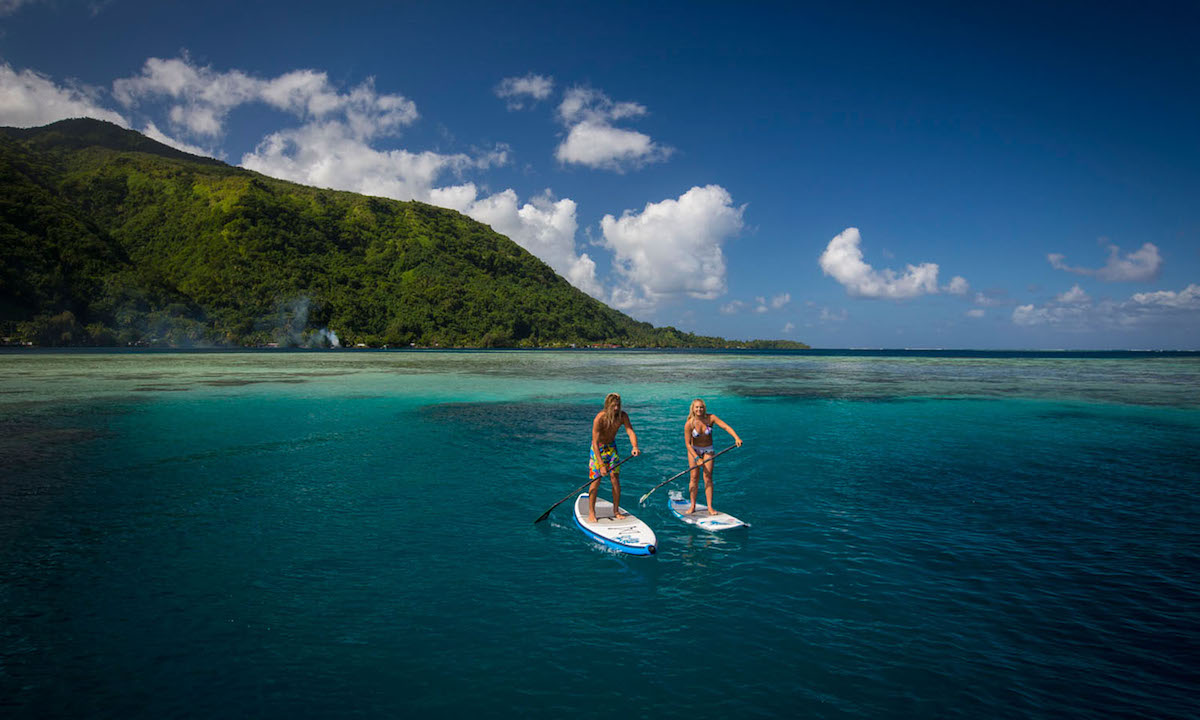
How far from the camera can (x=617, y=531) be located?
12.7 metres

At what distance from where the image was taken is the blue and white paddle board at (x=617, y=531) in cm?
1202

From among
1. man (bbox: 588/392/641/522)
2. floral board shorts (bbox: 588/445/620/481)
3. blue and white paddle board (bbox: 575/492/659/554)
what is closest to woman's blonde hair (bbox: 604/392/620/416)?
man (bbox: 588/392/641/522)

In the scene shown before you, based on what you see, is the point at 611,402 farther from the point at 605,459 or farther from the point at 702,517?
the point at 702,517

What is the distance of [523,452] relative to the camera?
23.1 meters

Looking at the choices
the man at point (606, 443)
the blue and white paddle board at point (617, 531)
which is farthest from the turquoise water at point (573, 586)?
the man at point (606, 443)

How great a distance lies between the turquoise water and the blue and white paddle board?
0.41m

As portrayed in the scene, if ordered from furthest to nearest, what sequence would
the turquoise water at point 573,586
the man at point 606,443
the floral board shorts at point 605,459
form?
1. the floral board shorts at point 605,459
2. the man at point 606,443
3. the turquoise water at point 573,586

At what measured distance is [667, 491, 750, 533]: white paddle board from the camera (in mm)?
13672

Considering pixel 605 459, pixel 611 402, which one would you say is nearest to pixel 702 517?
pixel 605 459

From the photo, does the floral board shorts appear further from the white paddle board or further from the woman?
the white paddle board

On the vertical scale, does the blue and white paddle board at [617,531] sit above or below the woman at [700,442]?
below

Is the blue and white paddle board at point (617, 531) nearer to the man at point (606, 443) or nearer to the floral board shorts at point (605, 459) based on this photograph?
the man at point (606, 443)

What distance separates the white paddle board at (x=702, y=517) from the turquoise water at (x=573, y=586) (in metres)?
0.47

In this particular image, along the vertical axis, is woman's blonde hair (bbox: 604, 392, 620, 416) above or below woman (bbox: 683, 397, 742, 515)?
above
